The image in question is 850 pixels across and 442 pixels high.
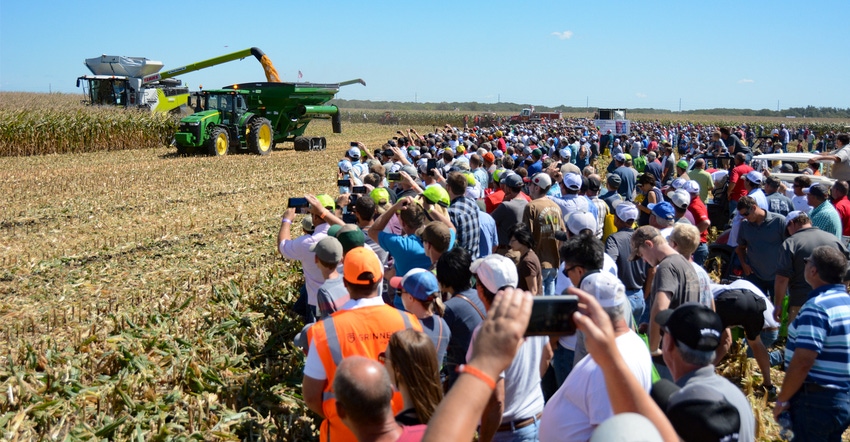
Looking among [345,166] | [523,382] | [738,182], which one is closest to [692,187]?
[738,182]

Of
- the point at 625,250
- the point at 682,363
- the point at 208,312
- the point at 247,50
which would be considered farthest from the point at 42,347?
the point at 247,50

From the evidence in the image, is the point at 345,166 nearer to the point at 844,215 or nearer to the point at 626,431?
the point at 844,215

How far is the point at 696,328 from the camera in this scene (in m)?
2.85

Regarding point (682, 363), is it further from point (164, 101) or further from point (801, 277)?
point (164, 101)

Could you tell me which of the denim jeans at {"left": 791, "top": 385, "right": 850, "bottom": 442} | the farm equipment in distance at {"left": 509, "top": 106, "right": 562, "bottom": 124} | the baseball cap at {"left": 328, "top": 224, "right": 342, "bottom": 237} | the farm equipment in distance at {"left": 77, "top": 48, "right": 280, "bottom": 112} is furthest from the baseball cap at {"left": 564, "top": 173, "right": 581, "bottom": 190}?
the farm equipment in distance at {"left": 509, "top": 106, "right": 562, "bottom": 124}

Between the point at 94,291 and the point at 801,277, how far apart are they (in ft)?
25.4

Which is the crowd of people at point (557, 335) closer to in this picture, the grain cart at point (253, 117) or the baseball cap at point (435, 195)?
the baseball cap at point (435, 195)

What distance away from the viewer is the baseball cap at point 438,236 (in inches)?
203

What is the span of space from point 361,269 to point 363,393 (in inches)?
58.6

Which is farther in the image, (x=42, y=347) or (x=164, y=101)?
(x=164, y=101)

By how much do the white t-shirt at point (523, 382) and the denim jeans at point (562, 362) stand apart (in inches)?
46.1

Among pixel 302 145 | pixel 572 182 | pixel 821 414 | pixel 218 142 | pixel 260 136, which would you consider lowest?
pixel 821 414

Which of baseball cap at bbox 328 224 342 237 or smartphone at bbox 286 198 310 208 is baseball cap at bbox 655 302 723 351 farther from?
smartphone at bbox 286 198 310 208

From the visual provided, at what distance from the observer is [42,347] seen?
250 inches
